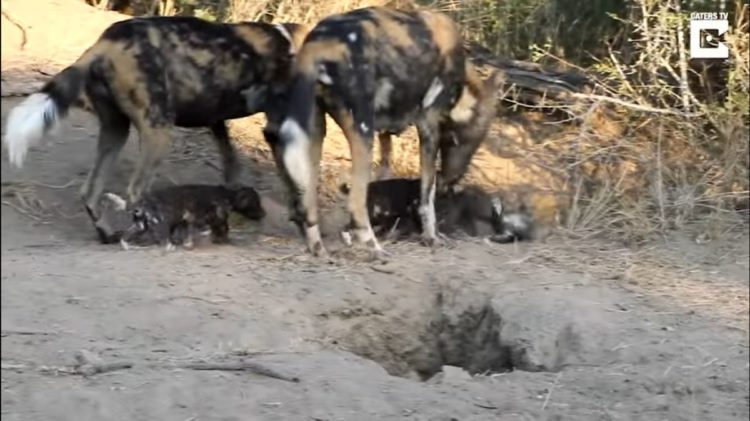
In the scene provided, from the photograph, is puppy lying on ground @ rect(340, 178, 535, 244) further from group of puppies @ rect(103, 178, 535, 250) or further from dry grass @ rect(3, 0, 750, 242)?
dry grass @ rect(3, 0, 750, 242)

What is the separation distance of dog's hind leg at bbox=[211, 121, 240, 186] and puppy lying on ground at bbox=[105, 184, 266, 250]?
78 centimetres

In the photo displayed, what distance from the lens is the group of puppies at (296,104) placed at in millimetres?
6859

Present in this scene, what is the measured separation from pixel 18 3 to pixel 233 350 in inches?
206

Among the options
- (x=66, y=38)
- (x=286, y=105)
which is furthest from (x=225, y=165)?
(x=66, y=38)

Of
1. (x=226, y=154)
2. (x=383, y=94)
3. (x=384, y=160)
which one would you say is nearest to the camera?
(x=383, y=94)

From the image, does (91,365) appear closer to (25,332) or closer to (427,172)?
(25,332)

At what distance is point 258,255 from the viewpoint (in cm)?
707

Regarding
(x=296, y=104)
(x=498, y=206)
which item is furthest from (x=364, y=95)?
(x=498, y=206)

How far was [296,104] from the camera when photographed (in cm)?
670

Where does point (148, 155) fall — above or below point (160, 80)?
below

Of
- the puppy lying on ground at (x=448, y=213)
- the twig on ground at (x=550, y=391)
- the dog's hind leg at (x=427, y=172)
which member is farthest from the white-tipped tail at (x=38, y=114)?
the twig on ground at (x=550, y=391)

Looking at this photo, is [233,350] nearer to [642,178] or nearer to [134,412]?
[134,412]

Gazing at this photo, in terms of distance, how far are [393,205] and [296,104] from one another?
4.17 ft

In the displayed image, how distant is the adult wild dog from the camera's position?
22.3 ft
